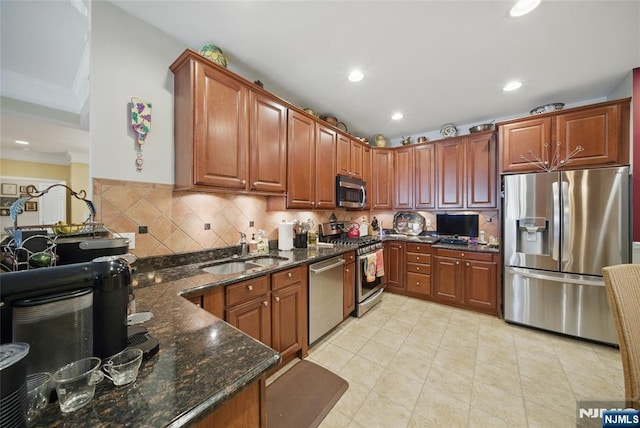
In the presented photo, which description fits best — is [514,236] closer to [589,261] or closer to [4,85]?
[589,261]

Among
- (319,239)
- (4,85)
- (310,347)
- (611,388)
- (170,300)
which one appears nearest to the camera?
(170,300)

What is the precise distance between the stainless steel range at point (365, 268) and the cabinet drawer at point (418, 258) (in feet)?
1.74

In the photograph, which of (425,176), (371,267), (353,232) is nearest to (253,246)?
(371,267)

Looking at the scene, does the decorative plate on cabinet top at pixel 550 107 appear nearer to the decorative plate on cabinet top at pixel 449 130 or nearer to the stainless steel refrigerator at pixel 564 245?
the stainless steel refrigerator at pixel 564 245

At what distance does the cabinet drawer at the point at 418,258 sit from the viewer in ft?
11.1

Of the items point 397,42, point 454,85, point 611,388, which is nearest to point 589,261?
point 611,388

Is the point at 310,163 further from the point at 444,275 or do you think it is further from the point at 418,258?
the point at 444,275

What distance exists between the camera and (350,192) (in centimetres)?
332

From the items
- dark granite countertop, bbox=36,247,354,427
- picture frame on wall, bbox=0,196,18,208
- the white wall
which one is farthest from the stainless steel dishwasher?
picture frame on wall, bbox=0,196,18,208

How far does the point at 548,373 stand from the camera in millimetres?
1914

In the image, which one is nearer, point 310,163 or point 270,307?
point 270,307

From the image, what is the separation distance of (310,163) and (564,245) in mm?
2877

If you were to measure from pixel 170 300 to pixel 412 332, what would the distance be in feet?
7.95

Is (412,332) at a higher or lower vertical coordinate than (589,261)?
lower
